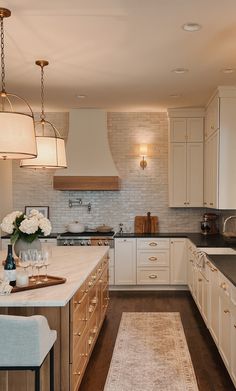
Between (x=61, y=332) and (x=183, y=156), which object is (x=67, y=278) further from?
(x=183, y=156)

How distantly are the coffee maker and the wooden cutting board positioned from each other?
0.84 metres

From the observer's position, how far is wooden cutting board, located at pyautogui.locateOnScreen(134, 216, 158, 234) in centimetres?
692

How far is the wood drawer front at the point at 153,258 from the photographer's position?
6.42m

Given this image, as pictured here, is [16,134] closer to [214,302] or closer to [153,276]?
[214,302]

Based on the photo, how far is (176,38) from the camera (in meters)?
3.49

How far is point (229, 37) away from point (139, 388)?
2993mm

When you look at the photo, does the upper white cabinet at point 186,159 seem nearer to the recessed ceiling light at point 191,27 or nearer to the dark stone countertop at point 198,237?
the dark stone countertop at point 198,237

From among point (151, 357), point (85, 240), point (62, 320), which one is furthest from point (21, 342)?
point (85, 240)

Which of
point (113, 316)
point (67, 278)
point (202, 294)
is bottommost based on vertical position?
point (113, 316)

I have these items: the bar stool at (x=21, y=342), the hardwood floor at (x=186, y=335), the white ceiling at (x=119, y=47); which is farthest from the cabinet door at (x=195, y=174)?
the bar stool at (x=21, y=342)

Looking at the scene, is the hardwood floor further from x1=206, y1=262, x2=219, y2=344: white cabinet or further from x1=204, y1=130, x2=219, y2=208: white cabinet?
x1=204, y1=130, x2=219, y2=208: white cabinet

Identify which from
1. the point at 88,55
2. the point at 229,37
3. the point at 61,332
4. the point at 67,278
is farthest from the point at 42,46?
the point at 61,332

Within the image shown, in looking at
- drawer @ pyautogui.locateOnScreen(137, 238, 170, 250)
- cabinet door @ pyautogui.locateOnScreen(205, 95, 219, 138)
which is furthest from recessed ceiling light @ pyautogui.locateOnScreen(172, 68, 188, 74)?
drawer @ pyautogui.locateOnScreen(137, 238, 170, 250)

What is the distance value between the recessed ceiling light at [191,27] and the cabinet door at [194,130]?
338cm
